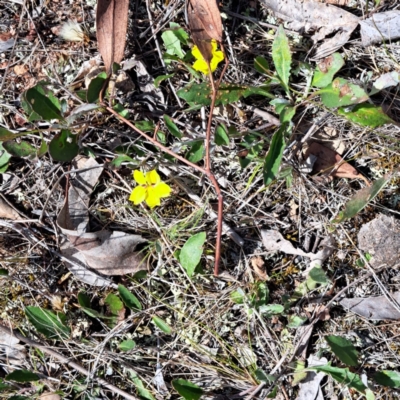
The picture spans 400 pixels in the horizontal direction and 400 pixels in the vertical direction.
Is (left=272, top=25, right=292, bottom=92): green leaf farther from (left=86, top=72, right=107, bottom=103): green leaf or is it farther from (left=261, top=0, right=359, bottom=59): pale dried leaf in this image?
(left=86, top=72, right=107, bottom=103): green leaf

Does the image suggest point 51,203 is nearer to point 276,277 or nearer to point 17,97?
point 17,97

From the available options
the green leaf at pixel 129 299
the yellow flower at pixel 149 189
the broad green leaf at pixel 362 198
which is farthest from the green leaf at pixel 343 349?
the yellow flower at pixel 149 189

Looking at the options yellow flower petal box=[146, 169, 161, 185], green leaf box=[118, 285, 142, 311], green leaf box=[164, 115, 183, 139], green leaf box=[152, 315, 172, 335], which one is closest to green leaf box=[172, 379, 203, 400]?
green leaf box=[152, 315, 172, 335]

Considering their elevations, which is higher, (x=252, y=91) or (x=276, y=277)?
(x=252, y=91)

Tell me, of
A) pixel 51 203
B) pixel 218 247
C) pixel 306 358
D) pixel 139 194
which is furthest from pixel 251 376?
pixel 51 203

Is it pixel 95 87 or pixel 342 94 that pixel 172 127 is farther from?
pixel 342 94

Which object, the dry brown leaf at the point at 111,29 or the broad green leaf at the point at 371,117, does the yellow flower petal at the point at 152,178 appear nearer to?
the dry brown leaf at the point at 111,29
